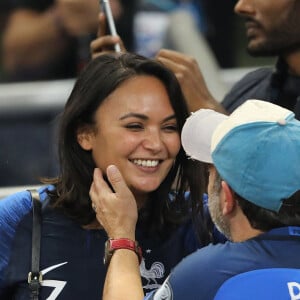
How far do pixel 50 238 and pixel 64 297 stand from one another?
21 cm

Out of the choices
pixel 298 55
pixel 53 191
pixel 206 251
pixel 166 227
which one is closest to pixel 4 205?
pixel 53 191

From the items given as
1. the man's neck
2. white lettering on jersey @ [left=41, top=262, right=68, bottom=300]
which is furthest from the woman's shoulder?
the man's neck

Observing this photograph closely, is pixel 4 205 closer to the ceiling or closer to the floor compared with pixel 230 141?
closer to the floor

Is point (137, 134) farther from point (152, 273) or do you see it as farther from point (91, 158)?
point (152, 273)

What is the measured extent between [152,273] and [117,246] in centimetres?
32

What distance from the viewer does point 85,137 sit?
4.07 m

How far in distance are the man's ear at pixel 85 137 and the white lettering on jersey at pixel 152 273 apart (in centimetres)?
45

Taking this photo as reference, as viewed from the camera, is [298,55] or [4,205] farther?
[298,55]

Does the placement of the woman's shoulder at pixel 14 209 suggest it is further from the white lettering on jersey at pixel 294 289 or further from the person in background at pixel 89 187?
the white lettering on jersey at pixel 294 289

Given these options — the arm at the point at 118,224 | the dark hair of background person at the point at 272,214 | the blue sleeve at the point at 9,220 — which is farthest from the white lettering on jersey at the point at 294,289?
the blue sleeve at the point at 9,220

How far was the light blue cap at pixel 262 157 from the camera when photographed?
3271mm

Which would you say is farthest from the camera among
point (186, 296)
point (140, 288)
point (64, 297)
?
point (64, 297)

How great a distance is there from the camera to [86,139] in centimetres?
407

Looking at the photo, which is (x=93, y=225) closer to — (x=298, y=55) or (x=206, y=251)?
(x=206, y=251)
